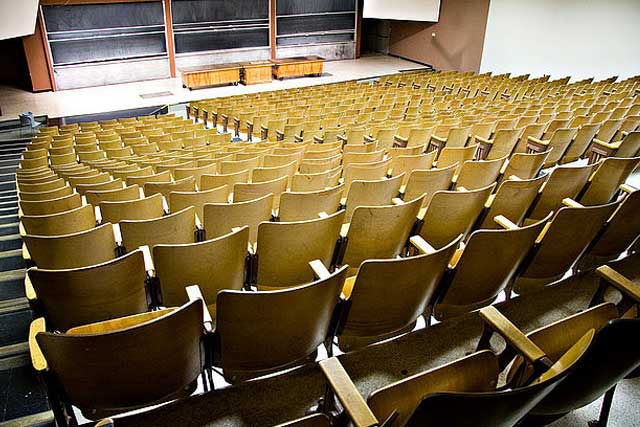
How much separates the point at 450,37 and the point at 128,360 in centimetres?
1414

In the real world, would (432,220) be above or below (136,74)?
above

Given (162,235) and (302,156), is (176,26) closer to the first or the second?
(302,156)

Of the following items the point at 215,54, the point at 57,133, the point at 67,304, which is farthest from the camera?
the point at 215,54

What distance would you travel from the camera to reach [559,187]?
120 inches

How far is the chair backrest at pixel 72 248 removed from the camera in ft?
7.27

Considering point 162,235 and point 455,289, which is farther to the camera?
point 162,235

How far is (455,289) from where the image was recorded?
2.13 metres

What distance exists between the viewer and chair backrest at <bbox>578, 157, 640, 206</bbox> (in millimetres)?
3127

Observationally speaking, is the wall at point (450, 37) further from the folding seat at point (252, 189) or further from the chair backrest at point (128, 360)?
the chair backrest at point (128, 360)

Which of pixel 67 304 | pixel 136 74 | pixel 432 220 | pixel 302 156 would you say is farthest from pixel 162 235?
pixel 136 74

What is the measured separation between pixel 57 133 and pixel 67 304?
6.80 metres

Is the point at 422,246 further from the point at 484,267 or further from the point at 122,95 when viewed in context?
the point at 122,95

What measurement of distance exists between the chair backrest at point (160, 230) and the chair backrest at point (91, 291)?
0.39 meters

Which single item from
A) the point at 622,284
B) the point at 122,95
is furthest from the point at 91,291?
the point at 122,95
